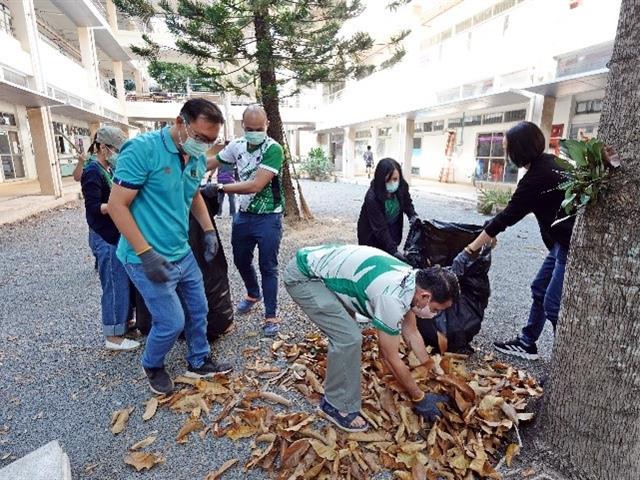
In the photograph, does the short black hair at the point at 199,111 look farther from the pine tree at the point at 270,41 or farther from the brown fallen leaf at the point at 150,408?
the pine tree at the point at 270,41

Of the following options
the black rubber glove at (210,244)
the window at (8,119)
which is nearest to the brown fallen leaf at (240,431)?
the black rubber glove at (210,244)

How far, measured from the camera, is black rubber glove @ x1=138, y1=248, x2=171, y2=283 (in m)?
1.93

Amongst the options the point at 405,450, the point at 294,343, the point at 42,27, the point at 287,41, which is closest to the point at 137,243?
the point at 294,343

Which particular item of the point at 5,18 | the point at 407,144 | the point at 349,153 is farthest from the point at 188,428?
the point at 349,153

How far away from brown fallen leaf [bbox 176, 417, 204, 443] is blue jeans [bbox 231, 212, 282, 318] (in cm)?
107

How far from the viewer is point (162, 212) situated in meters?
2.04

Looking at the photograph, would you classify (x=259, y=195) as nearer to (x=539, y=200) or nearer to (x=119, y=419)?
(x=119, y=419)

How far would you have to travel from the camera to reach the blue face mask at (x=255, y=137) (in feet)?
9.38

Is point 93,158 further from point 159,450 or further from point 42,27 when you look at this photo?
point 42,27

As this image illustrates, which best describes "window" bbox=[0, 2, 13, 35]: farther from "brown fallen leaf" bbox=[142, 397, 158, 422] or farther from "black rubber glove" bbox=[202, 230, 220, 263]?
"brown fallen leaf" bbox=[142, 397, 158, 422]

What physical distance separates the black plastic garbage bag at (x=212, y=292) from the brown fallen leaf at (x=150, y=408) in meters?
0.67

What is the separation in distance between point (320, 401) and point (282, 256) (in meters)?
3.40

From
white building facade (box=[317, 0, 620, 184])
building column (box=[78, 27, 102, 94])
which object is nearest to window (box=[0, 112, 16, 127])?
building column (box=[78, 27, 102, 94])

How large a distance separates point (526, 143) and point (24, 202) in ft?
35.1
